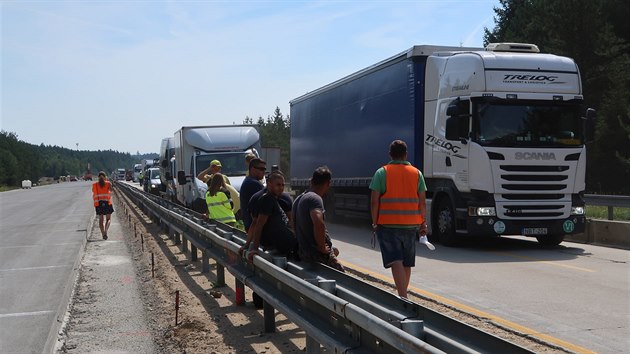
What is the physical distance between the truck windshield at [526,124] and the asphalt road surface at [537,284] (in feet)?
7.11

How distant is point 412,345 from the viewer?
3609 millimetres

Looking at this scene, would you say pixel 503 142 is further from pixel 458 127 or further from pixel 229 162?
pixel 229 162

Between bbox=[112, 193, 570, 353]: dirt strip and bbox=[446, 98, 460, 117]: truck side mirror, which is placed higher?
bbox=[446, 98, 460, 117]: truck side mirror

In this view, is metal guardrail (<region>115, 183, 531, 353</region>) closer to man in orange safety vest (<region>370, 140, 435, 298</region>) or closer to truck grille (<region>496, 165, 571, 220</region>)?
man in orange safety vest (<region>370, 140, 435, 298</region>)

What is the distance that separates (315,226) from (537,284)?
4.56 metres

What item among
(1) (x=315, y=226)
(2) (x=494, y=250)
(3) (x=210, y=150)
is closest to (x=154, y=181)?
(3) (x=210, y=150)

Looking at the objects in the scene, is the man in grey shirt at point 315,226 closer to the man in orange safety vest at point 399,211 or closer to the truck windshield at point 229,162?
the man in orange safety vest at point 399,211

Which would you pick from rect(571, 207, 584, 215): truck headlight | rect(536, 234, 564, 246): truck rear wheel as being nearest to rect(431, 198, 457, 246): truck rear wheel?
rect(536, 234, 564, 246): truck rear wheel

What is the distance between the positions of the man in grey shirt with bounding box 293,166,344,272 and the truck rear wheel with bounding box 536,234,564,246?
9287 mm

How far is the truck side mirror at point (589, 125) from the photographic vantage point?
13609mm

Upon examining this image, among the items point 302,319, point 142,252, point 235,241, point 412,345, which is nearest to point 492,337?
point 412,345

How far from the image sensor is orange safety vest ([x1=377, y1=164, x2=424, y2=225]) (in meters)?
7.36

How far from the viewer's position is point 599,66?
39781 millimetres

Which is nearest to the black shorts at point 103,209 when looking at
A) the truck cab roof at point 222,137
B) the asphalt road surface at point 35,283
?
the asphalt road surface at point 35,283
